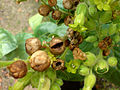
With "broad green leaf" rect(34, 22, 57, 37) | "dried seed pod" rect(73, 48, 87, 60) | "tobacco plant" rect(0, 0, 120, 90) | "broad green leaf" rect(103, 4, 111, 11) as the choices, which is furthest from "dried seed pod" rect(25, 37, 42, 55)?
"broad green leaf" rect(34, 22, 57, 37)

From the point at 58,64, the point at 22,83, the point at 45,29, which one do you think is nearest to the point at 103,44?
the point at 58,64

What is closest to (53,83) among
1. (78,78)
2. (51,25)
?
(78,78)

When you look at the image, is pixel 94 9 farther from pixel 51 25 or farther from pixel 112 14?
pixel 51 25

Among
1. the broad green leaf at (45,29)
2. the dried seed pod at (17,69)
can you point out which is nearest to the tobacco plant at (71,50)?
the dried seed pod at (17,69)

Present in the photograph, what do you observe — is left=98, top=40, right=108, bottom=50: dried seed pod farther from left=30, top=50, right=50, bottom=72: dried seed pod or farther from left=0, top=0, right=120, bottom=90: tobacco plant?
left=30, top=50, right=50, bottom=72: dried seed pod

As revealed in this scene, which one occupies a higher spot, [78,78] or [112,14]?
[112,14]

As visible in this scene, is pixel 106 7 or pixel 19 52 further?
pixel 19 52

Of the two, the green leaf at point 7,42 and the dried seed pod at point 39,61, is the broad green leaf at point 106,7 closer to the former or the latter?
the dried seed pod at point 39,61

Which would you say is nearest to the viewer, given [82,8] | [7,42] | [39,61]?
[39,61]

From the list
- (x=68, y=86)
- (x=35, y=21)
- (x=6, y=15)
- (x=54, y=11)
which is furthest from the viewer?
(x=6, y=15)

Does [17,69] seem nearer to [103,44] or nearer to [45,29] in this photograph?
[103,44]

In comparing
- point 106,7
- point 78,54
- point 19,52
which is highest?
point 106,7
